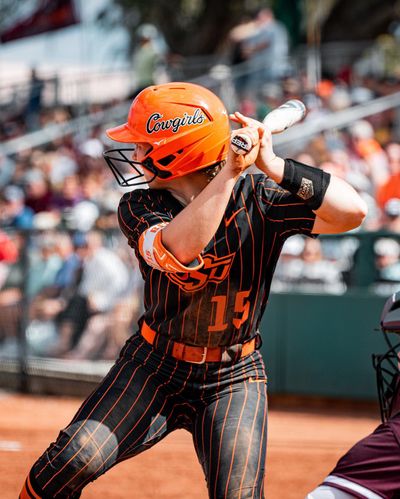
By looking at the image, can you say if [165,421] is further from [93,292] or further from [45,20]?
[45,20]

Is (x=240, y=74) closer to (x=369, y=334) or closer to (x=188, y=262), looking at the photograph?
(x=369, y=334)

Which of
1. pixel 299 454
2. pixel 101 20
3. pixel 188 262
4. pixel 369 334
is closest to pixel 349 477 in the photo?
pixel 188 262

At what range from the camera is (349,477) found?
290 cm

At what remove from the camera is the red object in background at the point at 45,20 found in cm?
1786

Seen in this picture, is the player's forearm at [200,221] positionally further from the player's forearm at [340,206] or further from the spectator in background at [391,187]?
the spectator in background at [391,187]

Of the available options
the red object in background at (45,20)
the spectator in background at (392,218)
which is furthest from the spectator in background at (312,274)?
the red object in background at (45,20)

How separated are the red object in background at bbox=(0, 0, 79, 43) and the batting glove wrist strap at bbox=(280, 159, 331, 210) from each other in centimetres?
1511

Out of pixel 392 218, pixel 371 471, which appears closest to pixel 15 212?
pixel 392 218

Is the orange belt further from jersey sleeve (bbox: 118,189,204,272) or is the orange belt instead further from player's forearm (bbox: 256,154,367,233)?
player's forearm (bbox: 256,154,367,233)

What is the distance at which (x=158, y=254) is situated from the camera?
3438mm

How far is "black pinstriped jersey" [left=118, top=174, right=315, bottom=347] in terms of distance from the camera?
3734 millimetres

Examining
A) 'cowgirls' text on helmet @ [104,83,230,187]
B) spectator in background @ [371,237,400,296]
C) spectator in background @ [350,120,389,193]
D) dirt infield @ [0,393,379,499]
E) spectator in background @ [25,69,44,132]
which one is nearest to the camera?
'cowgirls' text on helmet @ [104,83,230,187]

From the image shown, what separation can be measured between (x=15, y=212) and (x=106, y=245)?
3.68m

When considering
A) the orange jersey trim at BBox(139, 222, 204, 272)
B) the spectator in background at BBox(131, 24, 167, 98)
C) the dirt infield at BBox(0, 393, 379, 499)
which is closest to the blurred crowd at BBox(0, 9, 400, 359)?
the dirt infield at BBox(0, 393, 379, 499)
